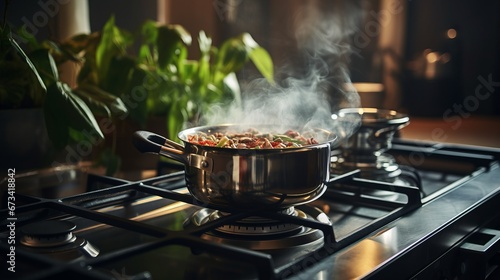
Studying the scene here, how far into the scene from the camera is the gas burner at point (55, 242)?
748 mm

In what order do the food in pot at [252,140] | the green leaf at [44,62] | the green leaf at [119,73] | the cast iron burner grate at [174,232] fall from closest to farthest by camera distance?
the cast iron burner grate at [174,232]
the food in pot at [252,140]
the green leaf at [44,62]
the green leaf at [119,73]

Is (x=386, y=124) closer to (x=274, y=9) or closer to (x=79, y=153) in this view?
(x=79, y=153)

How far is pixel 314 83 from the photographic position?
136 cm

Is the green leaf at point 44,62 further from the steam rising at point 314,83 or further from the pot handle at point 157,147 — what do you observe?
the steam rising at point 314,83

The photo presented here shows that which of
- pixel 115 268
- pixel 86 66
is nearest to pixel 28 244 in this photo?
pixel 115 268

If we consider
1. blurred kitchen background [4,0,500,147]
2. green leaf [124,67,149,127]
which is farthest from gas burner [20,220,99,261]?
blurred kitchen background [4,0,500,147]

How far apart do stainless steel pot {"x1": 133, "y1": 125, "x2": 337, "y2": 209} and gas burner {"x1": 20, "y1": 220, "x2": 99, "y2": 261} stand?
0.15 m

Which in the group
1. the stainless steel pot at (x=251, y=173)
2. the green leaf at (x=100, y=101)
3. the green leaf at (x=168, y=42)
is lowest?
the stainless steel pot at (x=251, y=173)

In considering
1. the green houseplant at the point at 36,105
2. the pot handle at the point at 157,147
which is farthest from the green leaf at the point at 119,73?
the pot handle at the point at 157,147

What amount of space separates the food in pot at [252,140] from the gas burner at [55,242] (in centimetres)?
21

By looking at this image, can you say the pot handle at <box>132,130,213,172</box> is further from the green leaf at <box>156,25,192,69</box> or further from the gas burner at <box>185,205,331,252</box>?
the green leaf at <box>156,25,192,69</box>

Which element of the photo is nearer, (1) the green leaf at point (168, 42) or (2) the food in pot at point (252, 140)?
(2) the food in pot at point (252, 140)

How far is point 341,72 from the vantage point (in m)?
2.81

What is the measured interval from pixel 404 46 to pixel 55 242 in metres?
2.30
